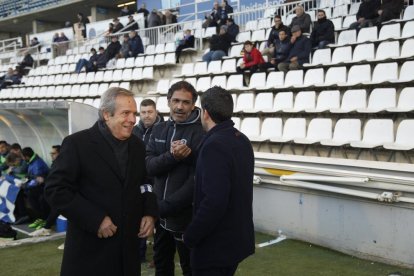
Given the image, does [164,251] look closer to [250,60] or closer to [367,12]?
[250,60]

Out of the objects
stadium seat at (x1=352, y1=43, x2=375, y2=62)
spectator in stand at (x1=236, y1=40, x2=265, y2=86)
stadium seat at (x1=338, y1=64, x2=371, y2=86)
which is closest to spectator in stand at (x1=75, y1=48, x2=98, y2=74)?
spectator in stand at (x1=236, y1=40, x2=265, y2=86)

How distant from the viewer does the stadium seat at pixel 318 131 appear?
19.5 feet

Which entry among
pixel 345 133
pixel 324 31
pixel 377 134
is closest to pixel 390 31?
pixel 324 31

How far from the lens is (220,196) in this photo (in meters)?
2.38

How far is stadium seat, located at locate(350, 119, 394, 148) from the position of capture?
17.4 ft

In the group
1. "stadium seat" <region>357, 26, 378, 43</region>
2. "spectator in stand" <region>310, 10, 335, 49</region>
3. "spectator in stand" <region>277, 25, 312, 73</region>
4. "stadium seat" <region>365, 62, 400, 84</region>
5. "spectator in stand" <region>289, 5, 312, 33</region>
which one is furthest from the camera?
"spectator in stand" <region>289, 5, 312, 33</region>

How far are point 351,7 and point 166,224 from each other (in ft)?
28.6

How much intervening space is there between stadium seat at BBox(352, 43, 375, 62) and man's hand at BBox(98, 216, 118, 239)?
6.01 m

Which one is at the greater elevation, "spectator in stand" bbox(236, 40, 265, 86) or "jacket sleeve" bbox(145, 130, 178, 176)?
"spectator in stand" bbox(236, 40, 265, 86)

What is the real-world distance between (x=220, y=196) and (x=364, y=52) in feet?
19.7

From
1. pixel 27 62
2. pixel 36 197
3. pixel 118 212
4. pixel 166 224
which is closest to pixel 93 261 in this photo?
pixel 118 212

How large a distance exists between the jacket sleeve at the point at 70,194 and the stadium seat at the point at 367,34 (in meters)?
6.91

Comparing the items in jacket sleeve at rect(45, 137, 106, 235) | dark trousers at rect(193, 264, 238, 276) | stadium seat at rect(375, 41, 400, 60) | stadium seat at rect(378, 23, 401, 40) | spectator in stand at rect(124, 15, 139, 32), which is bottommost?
dark trousers at rect(193, 264, 238, 276)

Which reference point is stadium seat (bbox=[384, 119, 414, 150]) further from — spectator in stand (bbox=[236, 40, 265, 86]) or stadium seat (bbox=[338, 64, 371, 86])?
spectator in stand (bbox=[236, 40, 265, 86])
